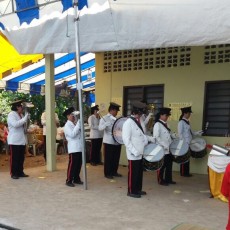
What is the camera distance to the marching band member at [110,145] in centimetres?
743

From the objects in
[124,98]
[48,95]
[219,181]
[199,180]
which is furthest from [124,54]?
[219,181]

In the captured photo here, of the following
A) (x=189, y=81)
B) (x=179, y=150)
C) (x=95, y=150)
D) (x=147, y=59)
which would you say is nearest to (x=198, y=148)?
(x=179, y=150)

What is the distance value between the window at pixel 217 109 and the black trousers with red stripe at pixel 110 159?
210cm

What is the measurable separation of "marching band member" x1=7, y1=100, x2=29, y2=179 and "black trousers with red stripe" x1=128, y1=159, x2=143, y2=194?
100 inches

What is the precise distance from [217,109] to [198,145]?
36.9 inches

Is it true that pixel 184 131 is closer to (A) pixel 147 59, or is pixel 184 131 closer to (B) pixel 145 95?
(B) pixel 145 95

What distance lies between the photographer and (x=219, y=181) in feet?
18.9

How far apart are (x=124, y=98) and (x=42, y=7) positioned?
3326mm

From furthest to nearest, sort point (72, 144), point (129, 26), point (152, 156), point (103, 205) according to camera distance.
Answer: point (72, 144), point (152, 156), point (129, 26), point (103, 205)

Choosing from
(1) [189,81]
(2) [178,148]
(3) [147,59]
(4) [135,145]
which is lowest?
(2) [178,148]

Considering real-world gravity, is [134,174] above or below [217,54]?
below

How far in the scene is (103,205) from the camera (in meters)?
5.28

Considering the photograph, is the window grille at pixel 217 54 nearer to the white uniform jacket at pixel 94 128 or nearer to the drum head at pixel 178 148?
the drum head at pixel 178 148

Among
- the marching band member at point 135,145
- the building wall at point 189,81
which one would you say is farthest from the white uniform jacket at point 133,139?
the building wall at point 189,81
